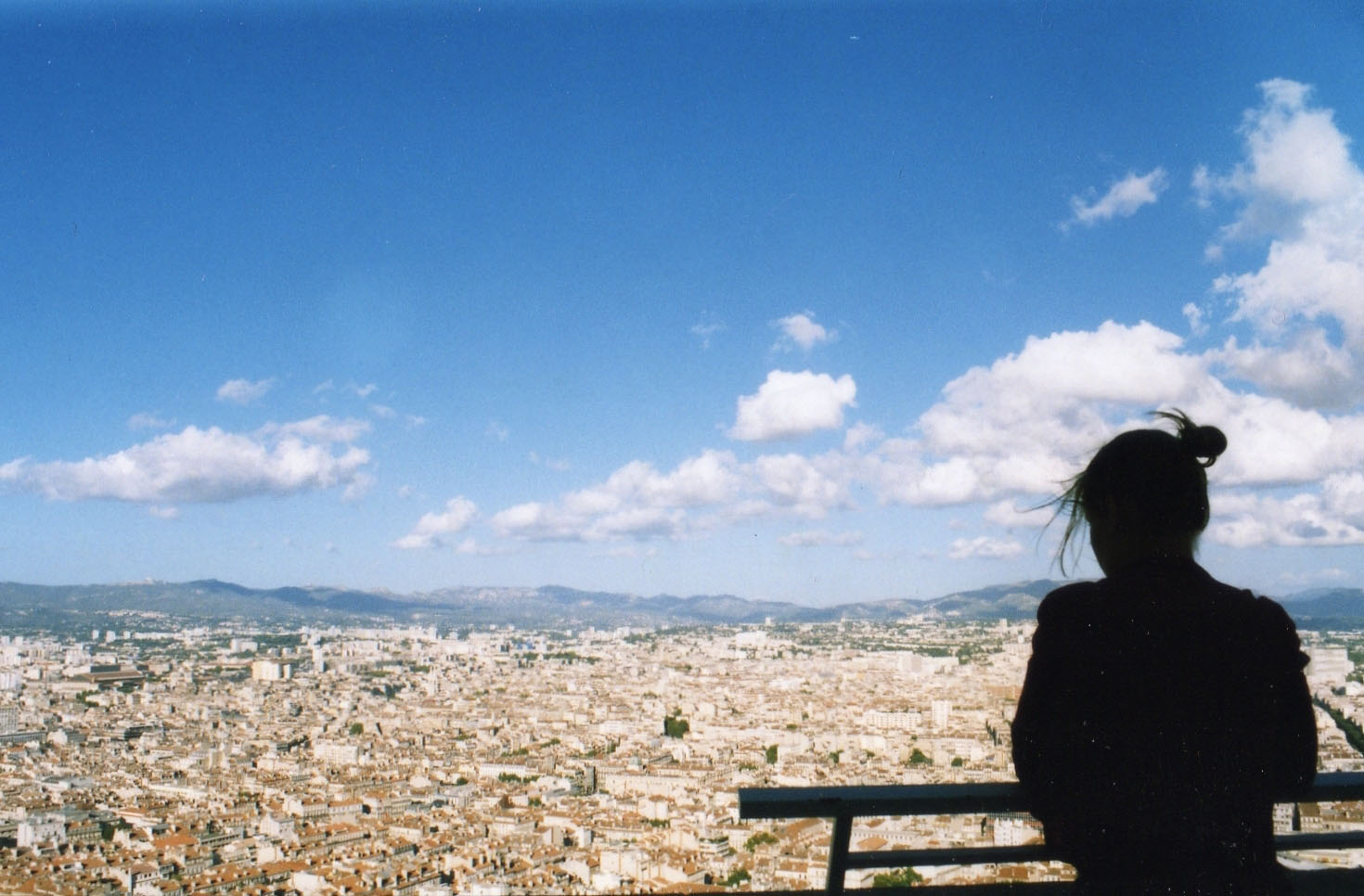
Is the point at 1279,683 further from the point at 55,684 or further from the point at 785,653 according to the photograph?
the point at 785,653

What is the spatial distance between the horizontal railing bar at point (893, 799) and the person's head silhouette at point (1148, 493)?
380 mm

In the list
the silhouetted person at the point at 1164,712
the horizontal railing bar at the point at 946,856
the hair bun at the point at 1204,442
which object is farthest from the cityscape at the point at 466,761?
the hair bun at the point at 1204,442

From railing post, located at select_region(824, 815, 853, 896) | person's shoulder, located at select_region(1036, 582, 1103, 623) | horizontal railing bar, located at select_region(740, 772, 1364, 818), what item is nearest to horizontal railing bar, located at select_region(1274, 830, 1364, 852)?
horizontal railing bar, located at select_region(740, 772, 1364, 818)

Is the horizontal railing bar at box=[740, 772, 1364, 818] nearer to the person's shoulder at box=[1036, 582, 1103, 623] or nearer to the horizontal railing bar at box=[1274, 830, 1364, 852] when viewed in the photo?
the horizontal railing bar at box=[1274, 830, 1364, 852]

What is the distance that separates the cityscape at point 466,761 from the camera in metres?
2.31

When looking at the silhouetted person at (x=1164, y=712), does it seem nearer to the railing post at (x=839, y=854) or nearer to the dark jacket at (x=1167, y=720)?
the dark jacket at (x=1167, y=720)

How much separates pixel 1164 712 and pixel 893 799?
42 centimetres

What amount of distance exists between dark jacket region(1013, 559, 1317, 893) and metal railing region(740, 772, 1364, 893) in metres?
0.24

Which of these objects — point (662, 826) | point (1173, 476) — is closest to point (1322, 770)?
point (1173, 476)

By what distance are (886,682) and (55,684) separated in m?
6.45

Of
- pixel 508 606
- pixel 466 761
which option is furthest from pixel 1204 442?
pixel 508 606

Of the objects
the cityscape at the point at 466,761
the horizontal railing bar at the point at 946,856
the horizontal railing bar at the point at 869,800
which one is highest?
the horizontal railing bar at the point at 869,800

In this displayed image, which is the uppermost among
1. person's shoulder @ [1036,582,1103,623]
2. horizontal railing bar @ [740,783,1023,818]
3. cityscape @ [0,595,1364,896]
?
person's shoulder @ [1036,582,1103,623]

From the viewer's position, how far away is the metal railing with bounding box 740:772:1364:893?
3.59ft
